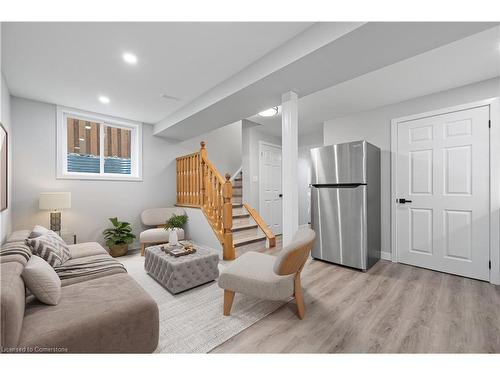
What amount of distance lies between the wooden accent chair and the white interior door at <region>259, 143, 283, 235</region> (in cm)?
290

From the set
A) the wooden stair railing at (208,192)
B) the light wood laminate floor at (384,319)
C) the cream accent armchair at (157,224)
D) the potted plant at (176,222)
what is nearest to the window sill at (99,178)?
the cream accent armchair at (157,224)

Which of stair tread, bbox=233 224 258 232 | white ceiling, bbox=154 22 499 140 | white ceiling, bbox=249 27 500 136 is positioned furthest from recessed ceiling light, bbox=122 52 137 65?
stair tread, bbox=233 224 258 232

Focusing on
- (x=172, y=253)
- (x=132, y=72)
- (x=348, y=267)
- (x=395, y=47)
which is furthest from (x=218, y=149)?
(x=395, y=47)

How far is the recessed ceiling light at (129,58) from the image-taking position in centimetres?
208

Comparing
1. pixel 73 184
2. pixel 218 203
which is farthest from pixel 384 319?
pixel 73 184

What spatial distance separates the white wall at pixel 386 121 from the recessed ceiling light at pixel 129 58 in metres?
3.30

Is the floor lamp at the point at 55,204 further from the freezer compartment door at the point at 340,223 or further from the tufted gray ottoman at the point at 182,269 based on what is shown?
the freezer compartment door at the point at 340,223

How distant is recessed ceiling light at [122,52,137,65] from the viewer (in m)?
2.08

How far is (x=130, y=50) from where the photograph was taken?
6.63 ft

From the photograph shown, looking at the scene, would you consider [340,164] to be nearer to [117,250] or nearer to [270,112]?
[270,112]

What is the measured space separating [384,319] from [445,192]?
207 cm

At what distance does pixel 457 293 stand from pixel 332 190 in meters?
1.72

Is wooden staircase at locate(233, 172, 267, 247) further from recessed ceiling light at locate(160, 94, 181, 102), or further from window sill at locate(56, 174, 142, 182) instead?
recessed ceiling light at locate(160, 94, 181, 102)

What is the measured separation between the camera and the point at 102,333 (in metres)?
1.18
